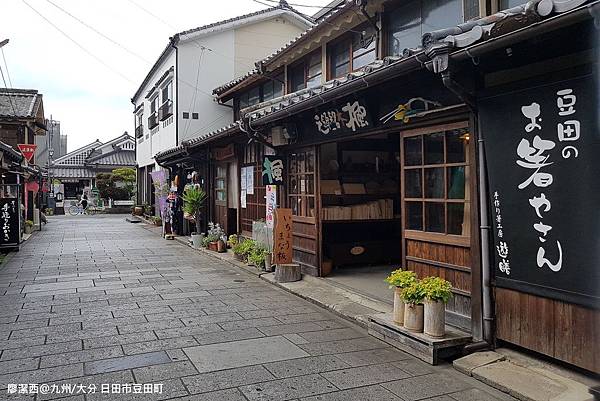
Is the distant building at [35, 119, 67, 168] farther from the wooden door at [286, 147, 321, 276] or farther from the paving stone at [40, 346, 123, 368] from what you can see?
the paving stone at [40, 346, 123, 368]

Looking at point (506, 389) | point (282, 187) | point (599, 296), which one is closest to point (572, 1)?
point (599, 296)

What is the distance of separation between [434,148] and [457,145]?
1.34 ft

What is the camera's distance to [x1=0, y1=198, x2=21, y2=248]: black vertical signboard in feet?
49.8

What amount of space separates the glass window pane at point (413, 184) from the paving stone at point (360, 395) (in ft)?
10.0

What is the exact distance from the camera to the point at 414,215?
6.95 meters

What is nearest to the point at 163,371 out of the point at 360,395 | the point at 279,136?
the point at 360,395

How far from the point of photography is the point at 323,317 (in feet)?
25.1

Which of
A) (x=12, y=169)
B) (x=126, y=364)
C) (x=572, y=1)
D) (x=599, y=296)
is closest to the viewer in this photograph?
(x=572, y=1)

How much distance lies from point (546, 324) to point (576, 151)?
6.09 feet

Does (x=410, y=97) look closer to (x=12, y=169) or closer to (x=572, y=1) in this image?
(x=572, y=1)

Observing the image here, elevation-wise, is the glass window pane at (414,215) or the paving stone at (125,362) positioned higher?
the glass window pane at (414,215)

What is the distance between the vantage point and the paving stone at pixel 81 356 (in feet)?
17.9

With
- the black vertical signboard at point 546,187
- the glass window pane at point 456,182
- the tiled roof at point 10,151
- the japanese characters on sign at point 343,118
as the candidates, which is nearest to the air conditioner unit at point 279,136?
the japanese characters on sign at point 343,118

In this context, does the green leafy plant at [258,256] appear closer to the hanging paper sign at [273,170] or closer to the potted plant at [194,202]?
the hanging paper sign at [273,170]
